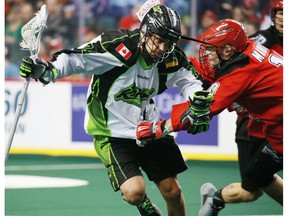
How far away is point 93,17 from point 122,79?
6030 millimetres

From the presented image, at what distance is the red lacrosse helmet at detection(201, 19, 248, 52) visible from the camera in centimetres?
546

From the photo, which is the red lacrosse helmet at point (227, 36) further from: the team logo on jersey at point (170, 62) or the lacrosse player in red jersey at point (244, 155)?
the lacrosse player in red jersey at point (244, 155)

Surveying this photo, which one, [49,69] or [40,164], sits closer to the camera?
[49,69]

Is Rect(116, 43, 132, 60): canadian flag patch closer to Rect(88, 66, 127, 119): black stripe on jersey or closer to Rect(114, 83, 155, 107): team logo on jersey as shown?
Rect(88, 66, 127, 119): black stripe on jersey

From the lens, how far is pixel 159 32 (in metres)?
5.46

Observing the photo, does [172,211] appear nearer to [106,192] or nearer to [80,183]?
[106,192]

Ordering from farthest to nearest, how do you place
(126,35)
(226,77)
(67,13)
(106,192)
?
(67,13), (106,192), (126,35), (226,77)

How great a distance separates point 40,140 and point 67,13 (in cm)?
186

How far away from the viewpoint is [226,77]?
525cm

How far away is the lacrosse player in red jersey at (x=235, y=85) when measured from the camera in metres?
5.21

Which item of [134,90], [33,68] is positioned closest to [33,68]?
[33,68]

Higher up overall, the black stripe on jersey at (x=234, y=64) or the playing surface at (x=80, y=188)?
the black stripe on jersey at (x=234, y=64)

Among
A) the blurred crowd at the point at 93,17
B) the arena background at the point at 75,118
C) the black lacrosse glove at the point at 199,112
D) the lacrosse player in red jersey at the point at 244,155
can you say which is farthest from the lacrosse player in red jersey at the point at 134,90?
the blurred crowd at the point at 93,17

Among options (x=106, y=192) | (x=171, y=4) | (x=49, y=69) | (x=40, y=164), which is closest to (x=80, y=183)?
(x=106, y=192)
